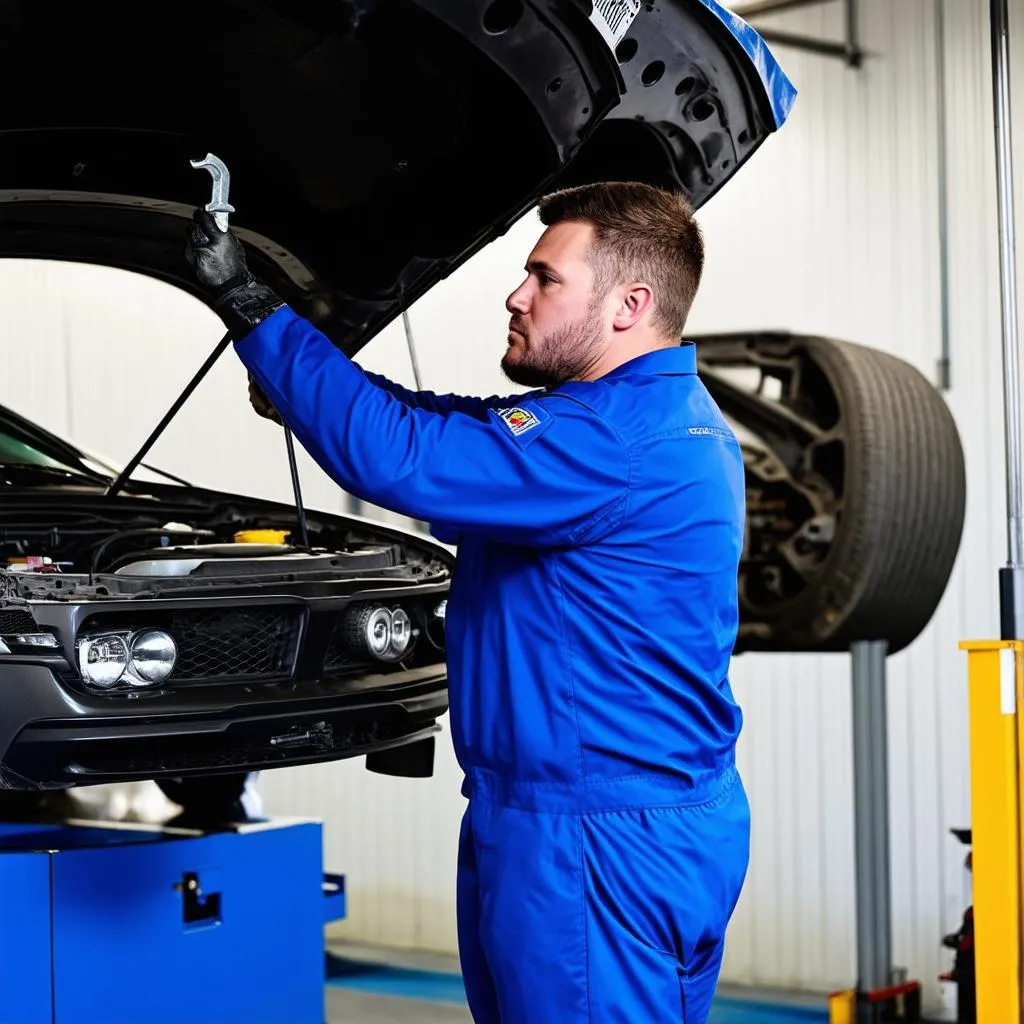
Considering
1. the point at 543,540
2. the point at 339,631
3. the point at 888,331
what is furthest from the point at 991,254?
the point at 543,540

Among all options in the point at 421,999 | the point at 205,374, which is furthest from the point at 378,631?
the point at 421,999

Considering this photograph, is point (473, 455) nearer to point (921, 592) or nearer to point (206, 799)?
point (206, 799)

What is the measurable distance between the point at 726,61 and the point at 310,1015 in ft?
7.09

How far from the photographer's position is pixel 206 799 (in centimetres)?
362

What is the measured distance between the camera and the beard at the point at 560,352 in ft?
6.81

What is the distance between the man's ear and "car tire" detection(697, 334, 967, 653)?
2135 millimetres

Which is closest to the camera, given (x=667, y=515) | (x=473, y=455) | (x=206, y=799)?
(x=473, y=455)

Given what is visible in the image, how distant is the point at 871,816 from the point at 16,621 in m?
2.70

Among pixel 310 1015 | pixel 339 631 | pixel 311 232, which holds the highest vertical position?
pixel 311 232

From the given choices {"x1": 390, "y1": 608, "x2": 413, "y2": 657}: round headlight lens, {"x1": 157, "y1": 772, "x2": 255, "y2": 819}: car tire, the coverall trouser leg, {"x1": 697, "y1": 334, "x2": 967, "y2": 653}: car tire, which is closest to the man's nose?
the coverall trouser leg

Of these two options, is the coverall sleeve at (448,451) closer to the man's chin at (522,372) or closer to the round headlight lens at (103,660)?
the man's chin at (522,372)

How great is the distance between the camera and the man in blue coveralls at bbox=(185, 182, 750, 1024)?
74.2 inches

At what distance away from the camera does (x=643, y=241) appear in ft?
6.79

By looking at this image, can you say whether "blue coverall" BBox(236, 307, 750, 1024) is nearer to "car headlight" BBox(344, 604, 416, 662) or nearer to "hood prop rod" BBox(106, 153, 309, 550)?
"hood prop rod" BBox(106, 153, 309, 550)
